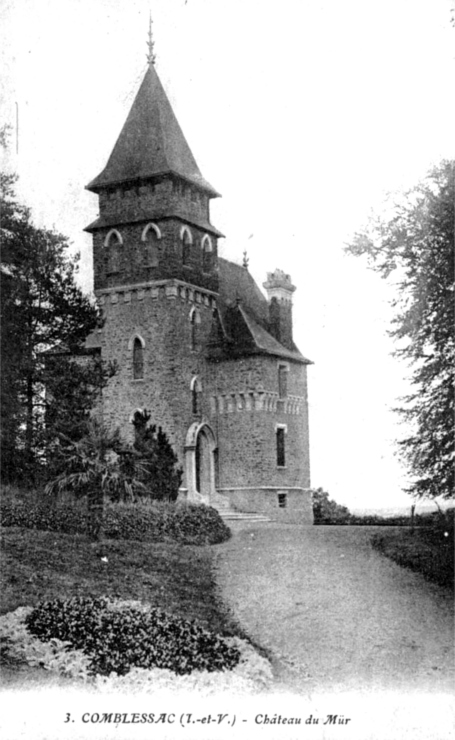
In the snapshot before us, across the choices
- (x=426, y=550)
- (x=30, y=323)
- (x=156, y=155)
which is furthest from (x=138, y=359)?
(x=426, y=550)

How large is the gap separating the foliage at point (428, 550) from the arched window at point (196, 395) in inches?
446

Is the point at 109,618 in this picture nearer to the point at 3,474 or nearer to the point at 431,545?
the point at 431,545

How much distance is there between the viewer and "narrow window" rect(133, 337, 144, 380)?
93.6ft

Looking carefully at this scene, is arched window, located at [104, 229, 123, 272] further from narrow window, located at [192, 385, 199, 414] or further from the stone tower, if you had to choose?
narrow window, located at [192, 385, 199, 414]

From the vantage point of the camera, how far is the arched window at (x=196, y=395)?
1151 inches

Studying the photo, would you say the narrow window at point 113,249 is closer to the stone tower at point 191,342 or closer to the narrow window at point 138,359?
the stone tower at point 191,342

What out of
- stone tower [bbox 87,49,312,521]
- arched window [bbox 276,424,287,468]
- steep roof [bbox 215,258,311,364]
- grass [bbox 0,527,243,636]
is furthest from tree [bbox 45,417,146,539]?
arched window [bbox 276,424,287,468]

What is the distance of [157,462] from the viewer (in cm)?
2433

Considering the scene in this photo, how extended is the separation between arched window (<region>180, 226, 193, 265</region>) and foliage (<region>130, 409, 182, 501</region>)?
5530 millimetres

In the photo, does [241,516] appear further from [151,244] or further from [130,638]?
[130,638]

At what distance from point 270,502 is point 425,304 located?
15430 millimetres

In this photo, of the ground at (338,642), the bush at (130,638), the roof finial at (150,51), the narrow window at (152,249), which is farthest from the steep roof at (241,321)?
the bush at (130,638)

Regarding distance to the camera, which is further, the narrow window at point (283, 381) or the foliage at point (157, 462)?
the narrow window at point (283, 381)

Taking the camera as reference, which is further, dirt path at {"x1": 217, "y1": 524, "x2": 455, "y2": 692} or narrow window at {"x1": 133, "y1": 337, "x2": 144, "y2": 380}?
narrow window at {"x1": 133, "y1": 337, "x2": 144, "y2": 380}
